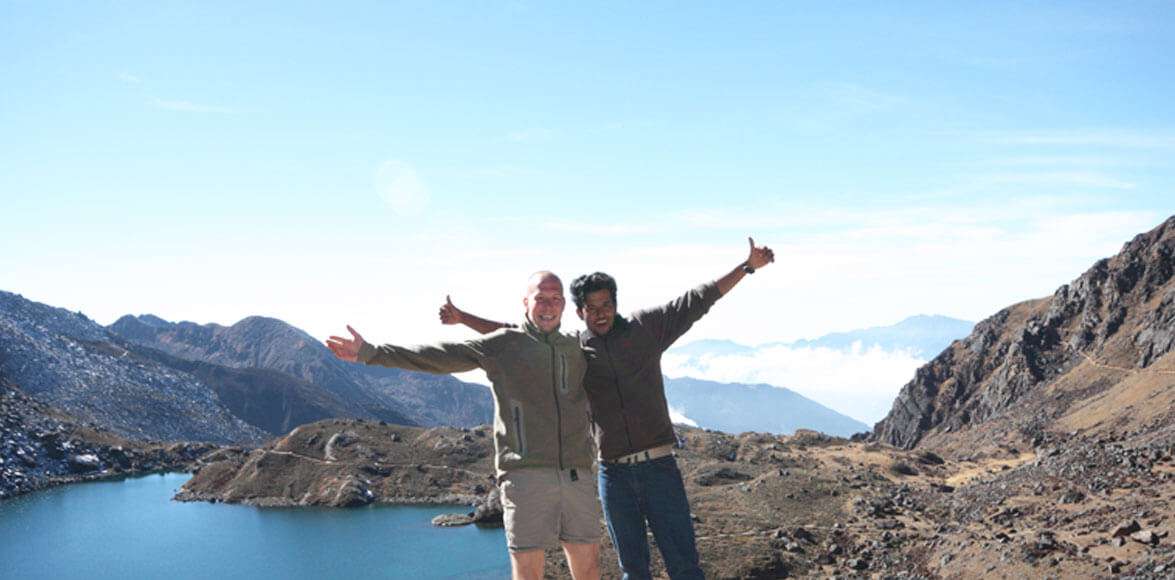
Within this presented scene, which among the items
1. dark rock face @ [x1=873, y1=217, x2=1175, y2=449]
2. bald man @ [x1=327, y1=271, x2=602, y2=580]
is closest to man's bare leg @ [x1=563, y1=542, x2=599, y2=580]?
bald man @ [x1=327, y1=271, x2=602, y2=580]

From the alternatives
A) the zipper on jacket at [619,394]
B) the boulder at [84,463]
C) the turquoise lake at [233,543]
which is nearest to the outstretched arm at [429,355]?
the zipper on jacket at [619,394]

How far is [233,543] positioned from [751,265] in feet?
282

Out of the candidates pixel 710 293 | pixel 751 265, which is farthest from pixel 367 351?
pixel 751 265

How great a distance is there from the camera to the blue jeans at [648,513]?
8.87 metres

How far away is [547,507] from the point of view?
8.39 meters

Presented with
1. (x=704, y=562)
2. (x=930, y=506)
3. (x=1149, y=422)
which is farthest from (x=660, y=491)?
(x=1149, y=422)

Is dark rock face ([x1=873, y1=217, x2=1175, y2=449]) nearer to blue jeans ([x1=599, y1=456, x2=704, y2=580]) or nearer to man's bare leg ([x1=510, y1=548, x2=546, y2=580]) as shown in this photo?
blue jeans ([x1=599, y1=456, x2=704, y2=580])

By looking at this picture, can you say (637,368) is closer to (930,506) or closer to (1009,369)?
(930,506)

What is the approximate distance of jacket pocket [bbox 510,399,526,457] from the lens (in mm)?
8445

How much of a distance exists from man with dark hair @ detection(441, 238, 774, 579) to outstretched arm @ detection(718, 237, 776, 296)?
46.8 inches

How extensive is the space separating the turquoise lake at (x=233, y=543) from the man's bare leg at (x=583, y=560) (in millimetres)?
52552

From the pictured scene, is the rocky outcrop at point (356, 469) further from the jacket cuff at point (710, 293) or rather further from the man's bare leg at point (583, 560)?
the jacket cuff at point (710, 293)

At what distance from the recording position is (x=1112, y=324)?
3558 inches

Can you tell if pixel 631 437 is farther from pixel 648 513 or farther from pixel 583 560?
pixel 583 560
